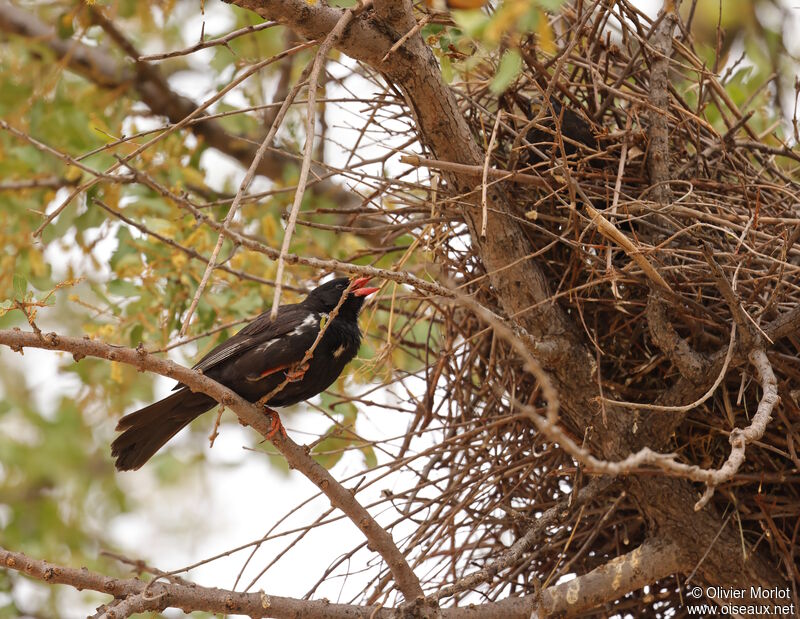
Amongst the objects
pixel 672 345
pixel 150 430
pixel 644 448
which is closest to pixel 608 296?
pixel 672 345

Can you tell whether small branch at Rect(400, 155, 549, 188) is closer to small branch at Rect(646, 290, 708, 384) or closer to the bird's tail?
small branch at Rect(646, 290, 708, 384)

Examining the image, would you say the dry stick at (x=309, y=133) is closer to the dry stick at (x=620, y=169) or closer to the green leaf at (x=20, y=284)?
the green leaf at (x=20, y=284)

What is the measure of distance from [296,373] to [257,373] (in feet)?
1.11

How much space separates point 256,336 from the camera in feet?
11.6

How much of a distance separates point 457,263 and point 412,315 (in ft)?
1.51

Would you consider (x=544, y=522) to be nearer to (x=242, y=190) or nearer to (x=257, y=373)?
(x=257, y=373)

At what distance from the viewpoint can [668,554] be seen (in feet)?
9.69

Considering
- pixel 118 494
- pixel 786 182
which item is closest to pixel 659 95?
pixel 786 182

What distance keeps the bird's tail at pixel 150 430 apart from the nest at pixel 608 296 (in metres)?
0.88

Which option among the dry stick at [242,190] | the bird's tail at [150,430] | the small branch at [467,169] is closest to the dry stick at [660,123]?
the small branch at [467,169]

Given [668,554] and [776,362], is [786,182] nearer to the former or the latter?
[776,362]

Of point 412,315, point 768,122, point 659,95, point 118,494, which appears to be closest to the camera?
point 659,95

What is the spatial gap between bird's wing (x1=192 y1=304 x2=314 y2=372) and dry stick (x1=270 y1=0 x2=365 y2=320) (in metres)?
1.15

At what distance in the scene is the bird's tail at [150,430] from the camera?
11.3ft
